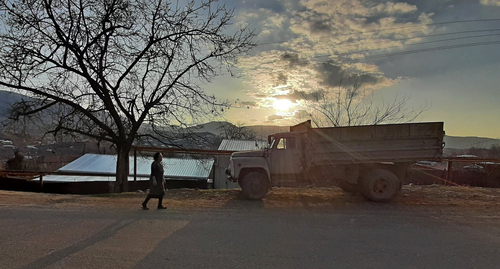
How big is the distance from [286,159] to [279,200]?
126 centimetres

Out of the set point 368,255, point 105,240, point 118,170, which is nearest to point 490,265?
point 368,255

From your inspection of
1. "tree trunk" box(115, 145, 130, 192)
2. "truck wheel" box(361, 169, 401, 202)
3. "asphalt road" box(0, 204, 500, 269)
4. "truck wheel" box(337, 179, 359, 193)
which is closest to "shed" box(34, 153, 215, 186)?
"tree trunk" box(115, 145, 130, 192)

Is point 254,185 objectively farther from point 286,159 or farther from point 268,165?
point 286,159

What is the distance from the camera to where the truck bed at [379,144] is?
8.27m

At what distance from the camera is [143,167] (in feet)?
70.2

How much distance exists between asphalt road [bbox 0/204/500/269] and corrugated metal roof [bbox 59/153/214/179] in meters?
13.6

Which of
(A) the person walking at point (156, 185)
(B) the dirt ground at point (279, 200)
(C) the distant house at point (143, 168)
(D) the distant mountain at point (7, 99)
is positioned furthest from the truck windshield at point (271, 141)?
(C) the distant house at point (143, 168)

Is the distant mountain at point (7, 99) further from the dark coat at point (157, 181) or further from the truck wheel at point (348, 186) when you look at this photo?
the truck wheel at point (348, 186)

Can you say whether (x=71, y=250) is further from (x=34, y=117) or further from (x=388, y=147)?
(x=34, y=117)

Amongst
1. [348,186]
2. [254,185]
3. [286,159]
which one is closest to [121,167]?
[254,185]

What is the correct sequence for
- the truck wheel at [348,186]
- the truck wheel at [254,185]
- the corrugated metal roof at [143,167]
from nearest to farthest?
1. the truck wheel at [254,185]
2. the truck wheel at [348,186]
3. the corrugated metal roof at [143,167]

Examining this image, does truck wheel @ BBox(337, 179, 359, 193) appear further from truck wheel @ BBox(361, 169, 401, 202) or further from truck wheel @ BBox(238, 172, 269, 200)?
truck wheel @ BBox(238, 172, 269, 200)

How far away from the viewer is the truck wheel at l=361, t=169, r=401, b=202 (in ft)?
27.4

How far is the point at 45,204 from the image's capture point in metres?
7.77
